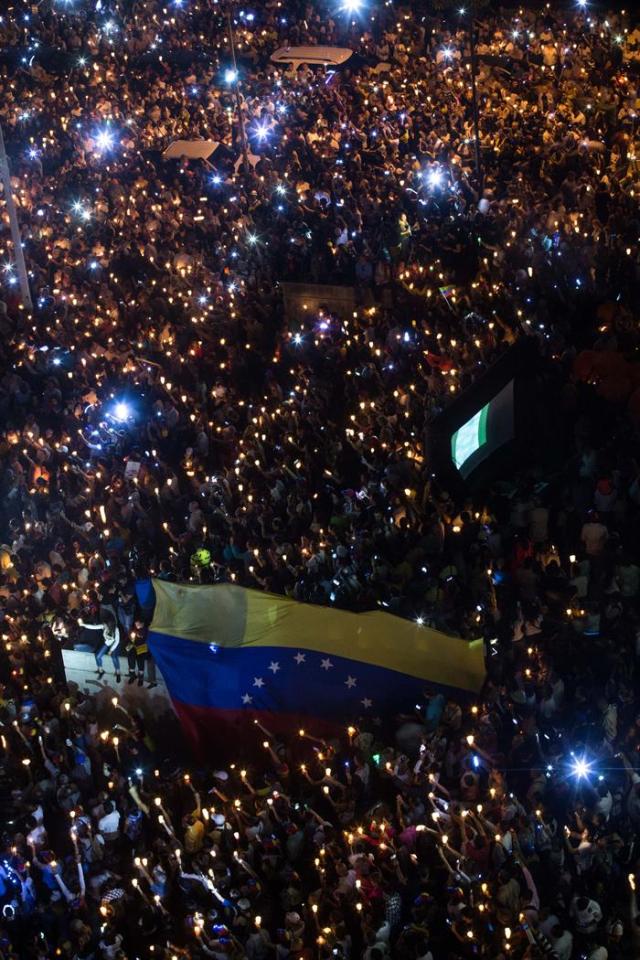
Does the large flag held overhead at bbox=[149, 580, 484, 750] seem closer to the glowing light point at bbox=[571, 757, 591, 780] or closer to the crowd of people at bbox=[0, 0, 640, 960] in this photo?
the crowd of people at bbox=[0, 0, 640, 960]

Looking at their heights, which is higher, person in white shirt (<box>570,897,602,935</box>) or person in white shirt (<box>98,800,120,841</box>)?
person in white shirt (<box>98,800,120,841</box>)

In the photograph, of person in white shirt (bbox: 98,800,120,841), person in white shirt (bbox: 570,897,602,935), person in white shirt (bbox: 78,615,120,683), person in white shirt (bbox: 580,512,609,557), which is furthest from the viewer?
person in white shirt (bbox: 78,615,120,683)

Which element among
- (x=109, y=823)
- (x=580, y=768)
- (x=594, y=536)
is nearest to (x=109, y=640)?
(x=109, y=823)

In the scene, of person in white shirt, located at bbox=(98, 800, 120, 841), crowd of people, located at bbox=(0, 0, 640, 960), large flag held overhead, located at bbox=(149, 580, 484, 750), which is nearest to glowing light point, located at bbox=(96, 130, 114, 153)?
crowd of people, located at bbox=(0, 0, 640, 960)

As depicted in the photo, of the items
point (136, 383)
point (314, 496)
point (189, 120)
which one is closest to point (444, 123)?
point (189, 120)

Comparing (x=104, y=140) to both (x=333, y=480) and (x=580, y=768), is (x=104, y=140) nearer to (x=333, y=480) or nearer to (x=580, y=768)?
(x=333, y=480)

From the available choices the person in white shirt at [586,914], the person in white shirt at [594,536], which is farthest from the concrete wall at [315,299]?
the person in white shirt at [586,914]

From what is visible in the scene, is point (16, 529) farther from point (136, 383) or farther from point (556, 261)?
point (556, 261)

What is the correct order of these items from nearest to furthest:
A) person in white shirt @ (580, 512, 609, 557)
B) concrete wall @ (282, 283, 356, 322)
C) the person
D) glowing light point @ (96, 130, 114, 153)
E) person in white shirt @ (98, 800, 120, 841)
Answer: person in white shirt @ (98, 800, 120, 841) < person in white shirt @ (580, 512, 609, 557) < the person < concrete wall @ (282, 283, 356, 322) < glowing light point @ (96, 130, 114, 153)
